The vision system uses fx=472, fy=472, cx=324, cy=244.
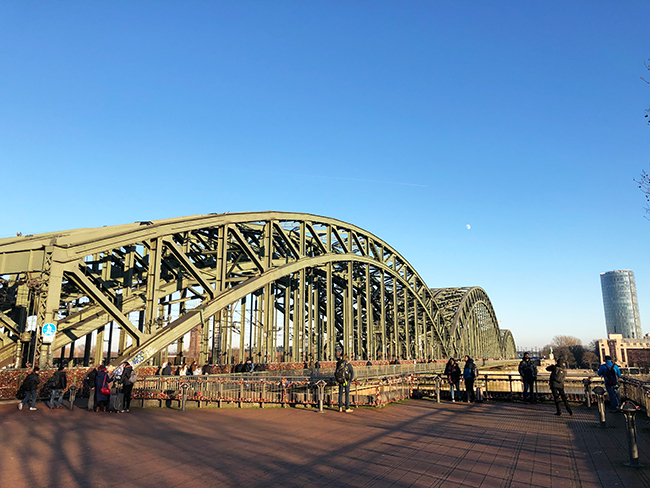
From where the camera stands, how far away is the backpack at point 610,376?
13703mm

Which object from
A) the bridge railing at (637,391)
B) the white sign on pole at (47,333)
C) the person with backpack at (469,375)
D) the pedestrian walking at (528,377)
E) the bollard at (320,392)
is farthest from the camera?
the person with backpack at (469,375)

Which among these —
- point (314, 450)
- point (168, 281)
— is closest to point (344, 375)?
point (314, 450)

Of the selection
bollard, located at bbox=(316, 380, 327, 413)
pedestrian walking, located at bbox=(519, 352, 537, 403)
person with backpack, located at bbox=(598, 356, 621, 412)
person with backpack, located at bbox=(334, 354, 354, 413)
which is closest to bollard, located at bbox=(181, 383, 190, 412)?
bollard, located at bbox=(316, 380, 327, 413)

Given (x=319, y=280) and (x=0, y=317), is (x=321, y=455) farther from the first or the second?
(x=319, y=280)

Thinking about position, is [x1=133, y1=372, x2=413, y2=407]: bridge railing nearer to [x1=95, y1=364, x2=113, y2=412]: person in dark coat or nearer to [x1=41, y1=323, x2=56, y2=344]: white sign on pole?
[x1=95, y1=364, x2=113, y2=412]: person in dark coat

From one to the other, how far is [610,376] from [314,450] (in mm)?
9628

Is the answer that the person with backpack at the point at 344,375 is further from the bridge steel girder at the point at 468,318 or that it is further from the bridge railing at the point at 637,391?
the bridge steel girder at the point at 468,318

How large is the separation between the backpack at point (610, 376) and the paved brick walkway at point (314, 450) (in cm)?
96

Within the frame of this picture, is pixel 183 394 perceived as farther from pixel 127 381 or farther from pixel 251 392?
pixel 251 392

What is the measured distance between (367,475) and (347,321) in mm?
31278

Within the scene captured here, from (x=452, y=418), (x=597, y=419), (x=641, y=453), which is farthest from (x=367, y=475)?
(x=597, y=419)

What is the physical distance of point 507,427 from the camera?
12227mm

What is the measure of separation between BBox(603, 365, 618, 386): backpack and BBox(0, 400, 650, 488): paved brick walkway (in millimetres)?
963

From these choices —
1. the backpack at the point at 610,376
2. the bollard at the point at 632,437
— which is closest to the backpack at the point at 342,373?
the backpack at the point at 610,376
